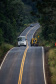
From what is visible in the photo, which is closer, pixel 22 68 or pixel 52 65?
pixel 22 68

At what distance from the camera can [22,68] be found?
20828 millimetres

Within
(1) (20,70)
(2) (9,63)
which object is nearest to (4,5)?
(2) (9,63)

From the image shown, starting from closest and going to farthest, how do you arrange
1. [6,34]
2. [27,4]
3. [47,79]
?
1. [47,79]
2. [6,34]
3. [27,4]

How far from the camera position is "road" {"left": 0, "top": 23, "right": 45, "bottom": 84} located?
17.5 metres

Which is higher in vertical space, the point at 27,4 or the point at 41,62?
the point at 27,4

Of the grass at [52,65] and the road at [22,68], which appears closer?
the grass at [52,65]

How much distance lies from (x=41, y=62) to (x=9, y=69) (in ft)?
13.8

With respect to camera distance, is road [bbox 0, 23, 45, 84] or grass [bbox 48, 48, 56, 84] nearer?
grass [bbox 48, 48, 56, 84]

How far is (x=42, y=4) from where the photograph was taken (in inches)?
821

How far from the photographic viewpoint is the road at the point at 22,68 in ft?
57.5

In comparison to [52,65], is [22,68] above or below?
below

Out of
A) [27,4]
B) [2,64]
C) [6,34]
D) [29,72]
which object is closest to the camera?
[29,72]

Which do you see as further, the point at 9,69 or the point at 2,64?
the point at 2,64

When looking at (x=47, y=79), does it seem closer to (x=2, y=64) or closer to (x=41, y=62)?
(x=41, y=62)
